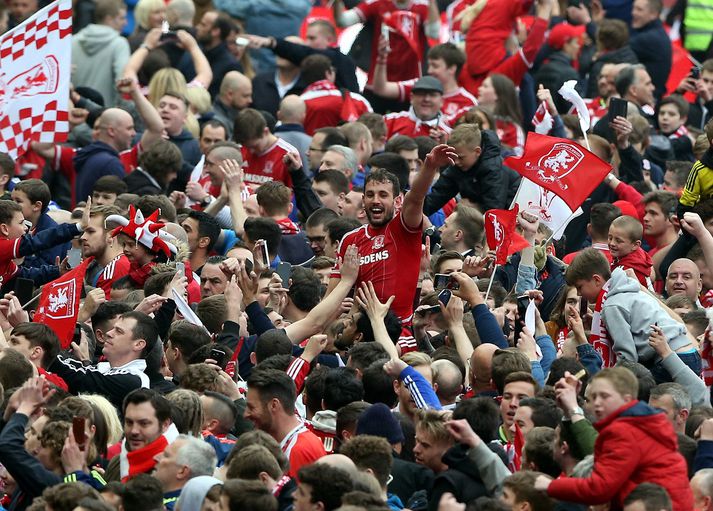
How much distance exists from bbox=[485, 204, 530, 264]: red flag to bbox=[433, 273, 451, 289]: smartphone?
39 centimetres

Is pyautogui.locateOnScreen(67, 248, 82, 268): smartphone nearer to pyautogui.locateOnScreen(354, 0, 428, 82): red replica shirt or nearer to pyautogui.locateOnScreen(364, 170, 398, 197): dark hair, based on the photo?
pyautogui.locateOnScreen(364, 170, 398, 197): dark hair

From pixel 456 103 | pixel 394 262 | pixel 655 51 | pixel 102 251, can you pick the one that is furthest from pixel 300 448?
pixel 655 51

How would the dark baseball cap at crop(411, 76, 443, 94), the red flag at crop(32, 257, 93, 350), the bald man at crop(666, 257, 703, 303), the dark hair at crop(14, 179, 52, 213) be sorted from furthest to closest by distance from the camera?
1. the dark baseball cap at crop(411, 76, 443, 94)
2. the dark hair at crop(14, 179, 52, 213)
3. the bald man at crop(666, 257, 703, 303)
4. the red flag at crop(32, 257, 93, 350)

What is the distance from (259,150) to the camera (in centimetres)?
1583

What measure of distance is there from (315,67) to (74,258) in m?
5.47

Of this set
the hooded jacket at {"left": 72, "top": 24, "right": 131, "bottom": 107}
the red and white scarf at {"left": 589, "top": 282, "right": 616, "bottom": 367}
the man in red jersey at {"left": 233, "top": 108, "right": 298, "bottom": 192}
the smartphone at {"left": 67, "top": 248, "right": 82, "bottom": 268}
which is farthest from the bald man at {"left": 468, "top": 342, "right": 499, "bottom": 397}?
the hooded jacket at {"left": 72, "top": 24, "right": 131, "bottom": 107}

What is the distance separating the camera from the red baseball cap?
20.1 meters

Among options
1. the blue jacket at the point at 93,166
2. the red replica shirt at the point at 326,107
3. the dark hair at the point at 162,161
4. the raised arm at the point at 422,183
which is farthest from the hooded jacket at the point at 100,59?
the raised arm at the point at 422,183

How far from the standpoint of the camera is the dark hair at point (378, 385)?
33.0ft

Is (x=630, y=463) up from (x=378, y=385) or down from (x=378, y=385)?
up

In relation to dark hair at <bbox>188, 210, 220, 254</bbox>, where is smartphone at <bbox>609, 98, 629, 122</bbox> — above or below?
below

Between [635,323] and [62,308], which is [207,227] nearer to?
[62,308]

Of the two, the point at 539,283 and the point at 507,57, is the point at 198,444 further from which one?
the point at 507,57

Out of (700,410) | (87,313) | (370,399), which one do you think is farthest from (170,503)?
(87,313)
